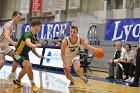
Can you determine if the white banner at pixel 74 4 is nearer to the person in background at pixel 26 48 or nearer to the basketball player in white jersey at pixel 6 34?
the basketball player in white jersey at pixel 6 34

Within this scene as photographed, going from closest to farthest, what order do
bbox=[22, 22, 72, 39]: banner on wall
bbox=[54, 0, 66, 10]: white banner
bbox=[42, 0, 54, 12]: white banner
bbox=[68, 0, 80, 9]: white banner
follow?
1. bbox=[22, 22, 72, 39]: banner on wall
2. bbox=[68, 0, 80, 9]: white banner
3. bbox=[54, 0, 66, 10]: white banner
4. bbox=[42, 0, 54, 12]: white banner

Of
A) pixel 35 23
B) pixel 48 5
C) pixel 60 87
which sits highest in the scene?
pixel 48 5

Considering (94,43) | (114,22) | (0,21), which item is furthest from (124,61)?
(0,21)

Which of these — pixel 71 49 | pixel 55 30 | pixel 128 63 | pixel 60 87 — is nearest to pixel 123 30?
pixel 128 63

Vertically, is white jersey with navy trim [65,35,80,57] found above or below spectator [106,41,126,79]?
above

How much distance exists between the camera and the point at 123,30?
1712cm

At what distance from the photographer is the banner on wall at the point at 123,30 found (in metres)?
16.5

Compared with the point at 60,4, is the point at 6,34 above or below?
below

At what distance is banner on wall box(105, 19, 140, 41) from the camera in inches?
651

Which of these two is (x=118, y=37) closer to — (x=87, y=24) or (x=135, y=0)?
(x=135, y=0)

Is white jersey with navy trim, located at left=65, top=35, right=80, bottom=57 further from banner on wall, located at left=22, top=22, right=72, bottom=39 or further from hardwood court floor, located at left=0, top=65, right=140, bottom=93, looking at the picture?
banner on wall, located at left=22, top=22, right=72, bottom=39

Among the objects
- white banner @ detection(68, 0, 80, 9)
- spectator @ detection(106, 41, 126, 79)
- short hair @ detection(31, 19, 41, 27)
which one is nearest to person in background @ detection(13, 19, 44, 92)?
short hair @ detection(31, 19, 41, 27)

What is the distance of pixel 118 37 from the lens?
57.0 feet

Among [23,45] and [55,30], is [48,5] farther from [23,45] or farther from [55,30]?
[23,45]
